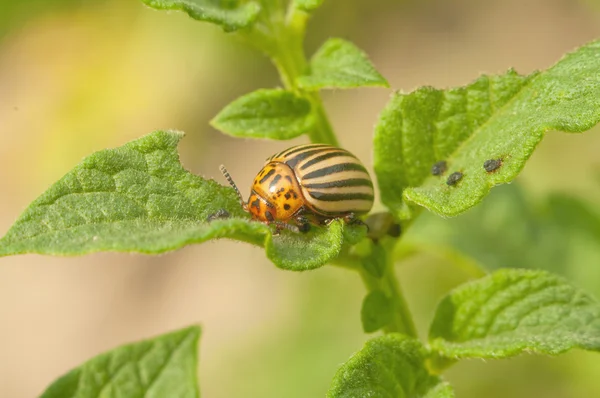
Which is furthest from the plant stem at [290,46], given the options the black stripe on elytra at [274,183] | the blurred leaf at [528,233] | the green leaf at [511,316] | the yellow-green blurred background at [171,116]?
the yellow-green blurred background at [171,116]

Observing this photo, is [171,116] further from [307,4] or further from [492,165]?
[492,165]

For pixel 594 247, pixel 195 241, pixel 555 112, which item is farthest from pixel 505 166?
pixel 594 247

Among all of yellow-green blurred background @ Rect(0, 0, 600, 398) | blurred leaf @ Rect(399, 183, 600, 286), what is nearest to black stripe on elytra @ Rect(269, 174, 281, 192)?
blurred leaf @ Rect(399, 183, 600, 286)

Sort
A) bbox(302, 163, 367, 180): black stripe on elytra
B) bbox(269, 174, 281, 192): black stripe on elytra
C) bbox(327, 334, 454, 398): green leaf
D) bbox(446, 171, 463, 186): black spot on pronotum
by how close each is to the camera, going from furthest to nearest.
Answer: bbox(269, 174, 281, 192): black stripe on elytra < bbox(302, 163, 367, 180): black stripe on elytra < bbox(446, 171, 463, 186): black spot on pronotum < bbox(327, 334, 454, 398): green leaf

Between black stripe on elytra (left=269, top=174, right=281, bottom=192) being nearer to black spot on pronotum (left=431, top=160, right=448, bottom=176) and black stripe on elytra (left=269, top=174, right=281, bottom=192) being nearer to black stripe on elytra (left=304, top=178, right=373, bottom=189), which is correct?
black stripe on elytra (left=304, top=178, right=373, bottom=189)

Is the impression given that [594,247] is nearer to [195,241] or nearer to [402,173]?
[402,173]

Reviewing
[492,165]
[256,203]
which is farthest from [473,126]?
[256,203]

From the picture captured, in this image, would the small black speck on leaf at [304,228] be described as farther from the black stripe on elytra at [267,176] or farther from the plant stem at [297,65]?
the black stripe on elytra at [267,176]
